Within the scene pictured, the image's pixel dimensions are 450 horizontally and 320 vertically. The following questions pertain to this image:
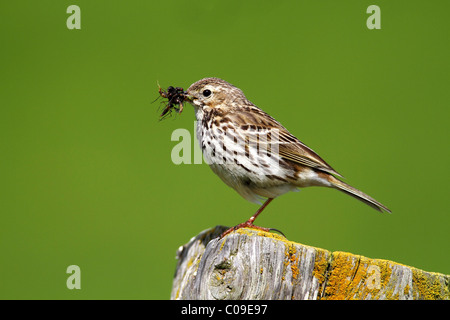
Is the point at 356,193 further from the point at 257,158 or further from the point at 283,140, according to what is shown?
the point at 257,158

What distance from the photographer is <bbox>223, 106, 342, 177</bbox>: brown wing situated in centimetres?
673

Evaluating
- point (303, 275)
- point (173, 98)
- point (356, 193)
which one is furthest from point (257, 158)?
point (303, 275)

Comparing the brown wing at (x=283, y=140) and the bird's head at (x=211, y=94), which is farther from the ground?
the bird's head at (x=211, y=94)

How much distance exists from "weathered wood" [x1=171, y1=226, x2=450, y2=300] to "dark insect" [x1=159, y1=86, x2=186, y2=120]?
119 inches

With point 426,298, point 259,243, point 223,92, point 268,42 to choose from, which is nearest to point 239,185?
point 223,92

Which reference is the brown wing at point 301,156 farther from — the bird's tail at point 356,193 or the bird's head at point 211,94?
the bird's head at point 211,94

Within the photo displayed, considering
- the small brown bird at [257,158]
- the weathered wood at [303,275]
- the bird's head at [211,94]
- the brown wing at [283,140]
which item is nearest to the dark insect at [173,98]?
the bird's head at [211,94]

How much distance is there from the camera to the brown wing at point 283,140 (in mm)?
6734

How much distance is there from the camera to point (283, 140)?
272 inches

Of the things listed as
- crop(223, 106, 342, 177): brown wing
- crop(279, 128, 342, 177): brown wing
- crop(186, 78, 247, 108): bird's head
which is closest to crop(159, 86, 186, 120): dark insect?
crop(186, 78, 247, 108): bird's head

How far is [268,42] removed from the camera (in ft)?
42.6

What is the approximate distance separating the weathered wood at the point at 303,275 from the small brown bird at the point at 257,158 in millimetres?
1812

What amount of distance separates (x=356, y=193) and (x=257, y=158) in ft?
3.48

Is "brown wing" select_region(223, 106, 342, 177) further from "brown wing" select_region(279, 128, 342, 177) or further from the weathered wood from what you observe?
the weathered wood
